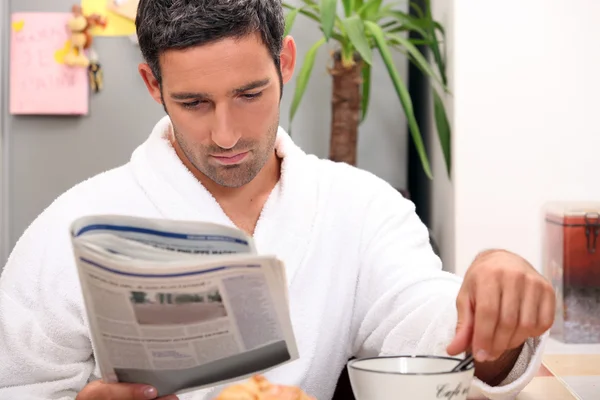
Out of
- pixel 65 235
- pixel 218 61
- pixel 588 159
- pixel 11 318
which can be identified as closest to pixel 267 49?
pixel 218 61

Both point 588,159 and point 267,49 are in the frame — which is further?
point 588,159

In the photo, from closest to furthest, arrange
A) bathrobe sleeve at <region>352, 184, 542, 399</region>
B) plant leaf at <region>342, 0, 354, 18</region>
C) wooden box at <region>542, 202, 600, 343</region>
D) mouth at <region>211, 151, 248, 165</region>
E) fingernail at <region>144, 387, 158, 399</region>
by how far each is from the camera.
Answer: fingernail at <region>144, 387, 158, 399</region> → bathrobe sleeve at <region>352, 184, 542, 399</region> → mouth at <region>211, 151, 248, 165</region> → wooden box at <region>542, 202, 600, 343</region> → plant leaf at <region>342, 0, 354, 18</region>

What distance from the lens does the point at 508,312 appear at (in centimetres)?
97

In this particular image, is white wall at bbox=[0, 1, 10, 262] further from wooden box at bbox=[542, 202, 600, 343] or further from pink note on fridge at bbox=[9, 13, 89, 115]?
wooden box at bbox=[542, 202, 600, 343]

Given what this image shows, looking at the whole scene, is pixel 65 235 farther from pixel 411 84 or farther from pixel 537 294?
pixel 411 84

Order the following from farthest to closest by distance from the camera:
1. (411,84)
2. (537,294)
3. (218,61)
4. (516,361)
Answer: (411,84) → (218,61) → (516,361) → (537,294)

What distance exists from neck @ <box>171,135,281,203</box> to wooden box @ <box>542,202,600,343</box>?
741 mm

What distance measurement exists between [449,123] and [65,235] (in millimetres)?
1110

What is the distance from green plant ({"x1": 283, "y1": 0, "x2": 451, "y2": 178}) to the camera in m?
2.14

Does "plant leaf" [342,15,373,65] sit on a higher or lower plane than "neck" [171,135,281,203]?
higher

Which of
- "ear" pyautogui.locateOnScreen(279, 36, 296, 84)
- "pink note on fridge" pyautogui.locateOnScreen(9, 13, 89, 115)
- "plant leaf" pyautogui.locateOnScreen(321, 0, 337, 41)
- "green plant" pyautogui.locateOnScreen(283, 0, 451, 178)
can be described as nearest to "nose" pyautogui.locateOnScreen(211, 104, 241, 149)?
"ear" pyautogui.locateOnScreen(279, 36, 296, 84)

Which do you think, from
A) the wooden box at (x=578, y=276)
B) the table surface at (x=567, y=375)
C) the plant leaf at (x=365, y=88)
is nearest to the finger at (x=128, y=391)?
the table surface at (x=567, y=375)

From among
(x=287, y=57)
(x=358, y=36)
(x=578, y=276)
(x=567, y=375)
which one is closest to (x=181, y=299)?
(x=287, y=57)

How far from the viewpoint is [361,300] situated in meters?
1.51
